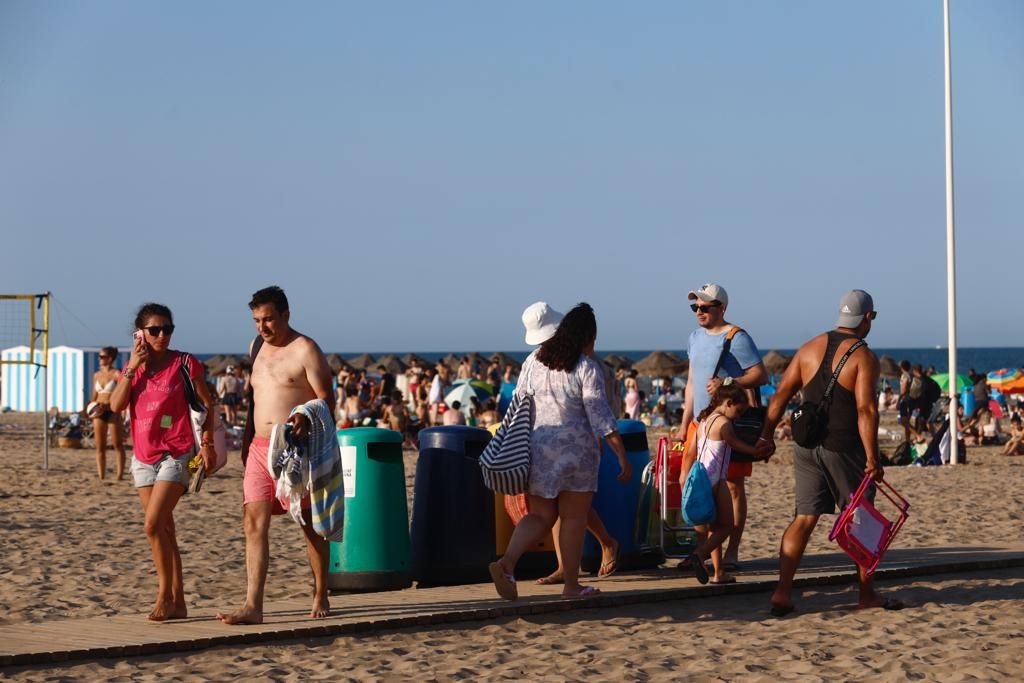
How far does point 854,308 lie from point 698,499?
4.20ft

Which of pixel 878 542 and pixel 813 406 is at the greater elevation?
pixel 813 406

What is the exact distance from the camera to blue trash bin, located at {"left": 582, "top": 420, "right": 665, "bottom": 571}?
816cm

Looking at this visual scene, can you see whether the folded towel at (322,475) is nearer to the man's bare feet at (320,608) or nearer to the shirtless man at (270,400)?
the shirtless man at (270,400)

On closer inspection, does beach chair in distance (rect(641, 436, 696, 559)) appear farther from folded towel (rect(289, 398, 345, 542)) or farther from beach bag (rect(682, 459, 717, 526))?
folded towel (rect(289, 398, 345, 542))

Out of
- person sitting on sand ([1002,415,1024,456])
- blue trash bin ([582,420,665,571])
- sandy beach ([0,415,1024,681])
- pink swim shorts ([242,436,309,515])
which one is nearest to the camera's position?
sandy beach ([0,415,1024,681])

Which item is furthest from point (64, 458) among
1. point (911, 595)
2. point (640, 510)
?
point (911, 595)

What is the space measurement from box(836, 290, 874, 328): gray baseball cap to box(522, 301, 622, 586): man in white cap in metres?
1.23

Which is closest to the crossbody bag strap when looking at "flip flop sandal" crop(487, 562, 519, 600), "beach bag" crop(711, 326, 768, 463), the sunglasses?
"beach bag" crop(711, 326, 768, 463)

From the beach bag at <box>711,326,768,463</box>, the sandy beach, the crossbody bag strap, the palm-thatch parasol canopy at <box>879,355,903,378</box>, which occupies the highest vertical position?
the palm-thatch parasol canopy at <box>879,355,903,378</box>

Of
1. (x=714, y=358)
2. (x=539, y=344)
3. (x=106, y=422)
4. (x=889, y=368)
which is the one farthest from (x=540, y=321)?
(x=889, y=368)

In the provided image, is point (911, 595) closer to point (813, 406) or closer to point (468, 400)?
point (813, 406)

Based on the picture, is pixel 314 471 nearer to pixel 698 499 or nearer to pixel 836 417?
pixel 698 499

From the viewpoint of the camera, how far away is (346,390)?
89.5ft

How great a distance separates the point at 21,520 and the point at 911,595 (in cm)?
761
